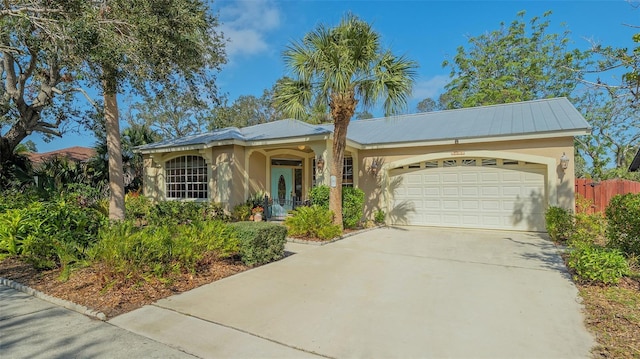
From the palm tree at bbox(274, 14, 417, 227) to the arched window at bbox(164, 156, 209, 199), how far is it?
18.1 ft

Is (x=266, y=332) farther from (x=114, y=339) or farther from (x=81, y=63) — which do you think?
(x=81, y=63)

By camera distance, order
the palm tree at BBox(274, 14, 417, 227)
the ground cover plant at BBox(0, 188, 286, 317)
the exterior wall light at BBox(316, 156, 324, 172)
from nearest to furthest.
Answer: the ground cover plant at BBox(0, 188, 286, 317), the palm tree at BBox(274, 14, 417, 227), the exterior wall light at BBox(316, 156, 324, 172)

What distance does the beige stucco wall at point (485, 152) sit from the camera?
10.4 m

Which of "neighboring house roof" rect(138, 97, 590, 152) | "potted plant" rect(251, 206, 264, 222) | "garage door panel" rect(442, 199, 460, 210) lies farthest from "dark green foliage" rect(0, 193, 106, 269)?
"garage door panel" rect(442, 199, 460, 210)

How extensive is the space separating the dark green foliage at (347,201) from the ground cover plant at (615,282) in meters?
6.30

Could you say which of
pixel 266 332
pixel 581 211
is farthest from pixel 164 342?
pixel 581 211

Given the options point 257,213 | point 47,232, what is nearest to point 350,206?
point 257,213

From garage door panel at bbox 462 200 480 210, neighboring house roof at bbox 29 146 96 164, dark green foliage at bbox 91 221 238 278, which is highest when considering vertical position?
neighboring house roof at bbox 29 146 96 164

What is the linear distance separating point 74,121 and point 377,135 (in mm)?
13428

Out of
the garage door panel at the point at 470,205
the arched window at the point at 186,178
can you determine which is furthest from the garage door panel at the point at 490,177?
the arched window at the point at 186,178

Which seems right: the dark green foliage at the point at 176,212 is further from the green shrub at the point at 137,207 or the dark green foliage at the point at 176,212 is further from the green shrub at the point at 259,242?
the green shrub at the point at 259,242

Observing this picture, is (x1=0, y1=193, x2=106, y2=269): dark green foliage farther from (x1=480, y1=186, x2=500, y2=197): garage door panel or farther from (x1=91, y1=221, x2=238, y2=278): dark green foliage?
(x1=480, y1=186, x2=500, y2=197): garage door panel

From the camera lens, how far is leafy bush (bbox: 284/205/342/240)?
31.5 ft

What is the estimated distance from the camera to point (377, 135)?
14.4 metres
